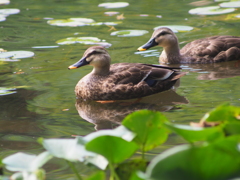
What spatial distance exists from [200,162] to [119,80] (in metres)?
4.62

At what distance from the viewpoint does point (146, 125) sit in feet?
6.80

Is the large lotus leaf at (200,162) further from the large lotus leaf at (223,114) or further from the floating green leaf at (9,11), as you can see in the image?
the floating green leaf at (9,11)

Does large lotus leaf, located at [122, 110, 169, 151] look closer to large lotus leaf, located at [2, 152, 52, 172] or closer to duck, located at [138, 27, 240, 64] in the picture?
large lotus leaf, located at [2, 152, 52, 172]

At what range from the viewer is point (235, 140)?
1.58 metres

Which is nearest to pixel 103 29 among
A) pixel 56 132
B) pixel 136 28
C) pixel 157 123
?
pixel 136 28

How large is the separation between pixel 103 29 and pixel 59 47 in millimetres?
1564

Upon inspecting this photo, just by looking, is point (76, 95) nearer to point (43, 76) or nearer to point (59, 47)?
point (43, 76)

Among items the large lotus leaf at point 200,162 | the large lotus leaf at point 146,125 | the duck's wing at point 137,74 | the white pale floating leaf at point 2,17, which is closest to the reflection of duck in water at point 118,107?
the duck's wing at point 137,74

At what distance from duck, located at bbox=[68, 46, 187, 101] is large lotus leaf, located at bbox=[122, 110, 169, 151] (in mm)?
3963

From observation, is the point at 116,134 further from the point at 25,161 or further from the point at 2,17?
the point at 2,17

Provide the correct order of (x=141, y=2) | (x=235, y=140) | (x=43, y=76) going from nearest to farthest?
(x=235, y=140) → (x=43, y=76) → (x=141, y=2)

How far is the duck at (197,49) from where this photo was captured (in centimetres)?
812

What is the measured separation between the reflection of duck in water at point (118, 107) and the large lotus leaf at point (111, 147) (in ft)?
9.27

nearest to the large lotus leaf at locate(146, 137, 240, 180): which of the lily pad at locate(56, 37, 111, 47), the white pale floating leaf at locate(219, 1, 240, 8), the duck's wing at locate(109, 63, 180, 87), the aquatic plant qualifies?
the aquatic plant
